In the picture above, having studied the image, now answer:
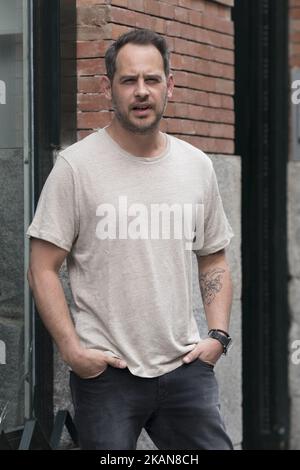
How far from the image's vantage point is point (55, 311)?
4207mm

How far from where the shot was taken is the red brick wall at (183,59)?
19.0ft

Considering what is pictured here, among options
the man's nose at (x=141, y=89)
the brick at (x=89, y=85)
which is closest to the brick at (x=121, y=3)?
the brick at (x=89, y=85)

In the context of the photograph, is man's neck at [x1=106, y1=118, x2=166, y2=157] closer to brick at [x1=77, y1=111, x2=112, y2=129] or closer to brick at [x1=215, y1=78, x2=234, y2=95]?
brick at [x1=77, y1=111, x2=112, y2=129]

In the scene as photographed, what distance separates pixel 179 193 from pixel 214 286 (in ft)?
1.48

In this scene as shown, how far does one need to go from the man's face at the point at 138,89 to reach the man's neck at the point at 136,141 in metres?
0.03

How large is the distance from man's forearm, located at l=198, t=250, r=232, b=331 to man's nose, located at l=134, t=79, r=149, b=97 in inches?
29.3

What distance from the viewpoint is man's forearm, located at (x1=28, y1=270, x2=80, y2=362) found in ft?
13.8

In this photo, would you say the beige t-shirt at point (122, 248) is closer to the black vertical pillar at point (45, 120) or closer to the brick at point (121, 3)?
the black vertical pillar at point (45, 120)

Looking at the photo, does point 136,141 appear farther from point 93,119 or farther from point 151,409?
point 93,119

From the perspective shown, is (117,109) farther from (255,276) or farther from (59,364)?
(255,276)

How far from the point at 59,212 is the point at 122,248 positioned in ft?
0.83

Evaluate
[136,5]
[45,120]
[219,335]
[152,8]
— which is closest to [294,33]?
[152,8]

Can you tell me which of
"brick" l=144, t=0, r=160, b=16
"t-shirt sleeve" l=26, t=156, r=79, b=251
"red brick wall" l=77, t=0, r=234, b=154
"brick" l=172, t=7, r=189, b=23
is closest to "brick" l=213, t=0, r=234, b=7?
"red brick wall" l=77, t=0, r=234, b=154

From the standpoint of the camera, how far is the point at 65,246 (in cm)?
421
